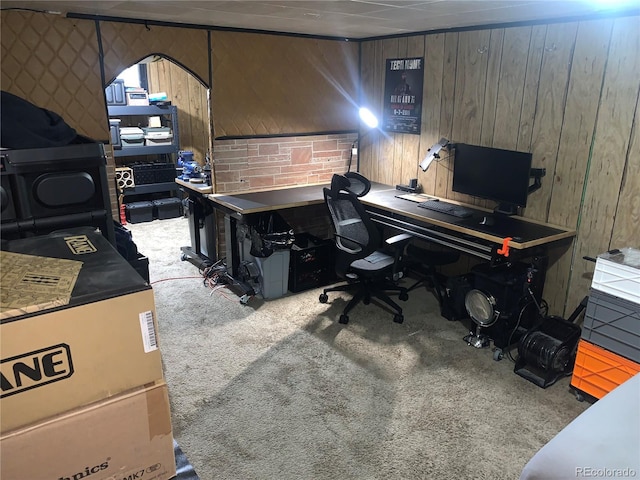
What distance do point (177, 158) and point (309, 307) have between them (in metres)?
3.43

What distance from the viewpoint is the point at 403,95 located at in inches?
167

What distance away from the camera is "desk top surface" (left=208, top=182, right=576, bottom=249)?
305 centimetres

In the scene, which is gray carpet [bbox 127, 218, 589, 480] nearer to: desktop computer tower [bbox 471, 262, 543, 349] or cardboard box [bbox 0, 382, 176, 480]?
desktop computer tower [bbox 471, 262, 543, 349]

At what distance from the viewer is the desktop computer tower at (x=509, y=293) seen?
3058 mm

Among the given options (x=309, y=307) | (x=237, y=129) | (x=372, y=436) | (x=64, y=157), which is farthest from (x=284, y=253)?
(x=64, y=157)

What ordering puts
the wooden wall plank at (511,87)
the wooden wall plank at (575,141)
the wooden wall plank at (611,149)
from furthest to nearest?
the wooden wall plank at (511,87)
the wooden wall plank at (575,141)
the wooden wall plank at (611,149)

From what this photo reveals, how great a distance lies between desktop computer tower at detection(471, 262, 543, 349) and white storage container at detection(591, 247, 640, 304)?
56 cm

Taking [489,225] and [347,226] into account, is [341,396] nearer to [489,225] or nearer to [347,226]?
[347,226]

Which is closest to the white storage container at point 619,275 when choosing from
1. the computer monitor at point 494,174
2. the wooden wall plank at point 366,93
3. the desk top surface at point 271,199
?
the computer monitor at point 494,174

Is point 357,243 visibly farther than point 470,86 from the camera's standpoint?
No

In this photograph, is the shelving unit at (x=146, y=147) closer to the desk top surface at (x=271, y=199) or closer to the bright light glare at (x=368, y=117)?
the desk top surface at (x=271, y=199)

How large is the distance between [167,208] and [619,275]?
4.97m

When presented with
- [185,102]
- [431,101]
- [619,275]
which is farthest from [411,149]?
[185,102]

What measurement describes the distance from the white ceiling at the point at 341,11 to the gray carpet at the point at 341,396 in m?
2.11
